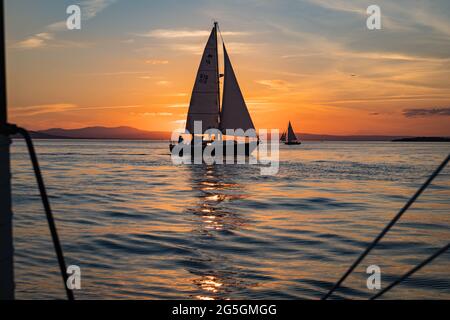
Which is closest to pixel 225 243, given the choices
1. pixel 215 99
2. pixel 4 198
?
pixel 4 198

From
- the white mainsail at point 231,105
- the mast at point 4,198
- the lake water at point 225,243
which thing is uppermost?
the white mainsail at point 231,105

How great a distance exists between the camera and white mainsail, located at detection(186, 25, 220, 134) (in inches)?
2174

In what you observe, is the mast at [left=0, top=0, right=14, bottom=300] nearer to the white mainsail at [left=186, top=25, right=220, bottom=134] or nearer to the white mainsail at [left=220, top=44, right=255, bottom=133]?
the white mainsail at [left=186, top=25, right=220, bottom=134]

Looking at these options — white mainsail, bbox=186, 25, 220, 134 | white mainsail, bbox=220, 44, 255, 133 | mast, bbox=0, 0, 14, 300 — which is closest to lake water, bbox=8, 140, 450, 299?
mast, bbox=0, 0, 14, 300

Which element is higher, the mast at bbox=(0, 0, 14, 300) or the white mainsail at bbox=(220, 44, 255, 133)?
the white mainsail at bbox=(220, 44, 255, 133)

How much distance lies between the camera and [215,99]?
56.0m

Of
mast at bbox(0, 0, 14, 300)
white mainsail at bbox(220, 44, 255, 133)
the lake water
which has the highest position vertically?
white mainsail at bbox(220, 44, 255, 133)

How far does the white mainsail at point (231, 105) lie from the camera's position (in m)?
56.4

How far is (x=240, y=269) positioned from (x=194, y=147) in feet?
162

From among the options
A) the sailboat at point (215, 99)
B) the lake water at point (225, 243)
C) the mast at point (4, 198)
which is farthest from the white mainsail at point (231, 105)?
the mast at point (4, 198)

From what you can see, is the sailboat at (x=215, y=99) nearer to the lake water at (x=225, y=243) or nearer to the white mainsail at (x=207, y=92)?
the white mainsail at (x=207, y=92)
